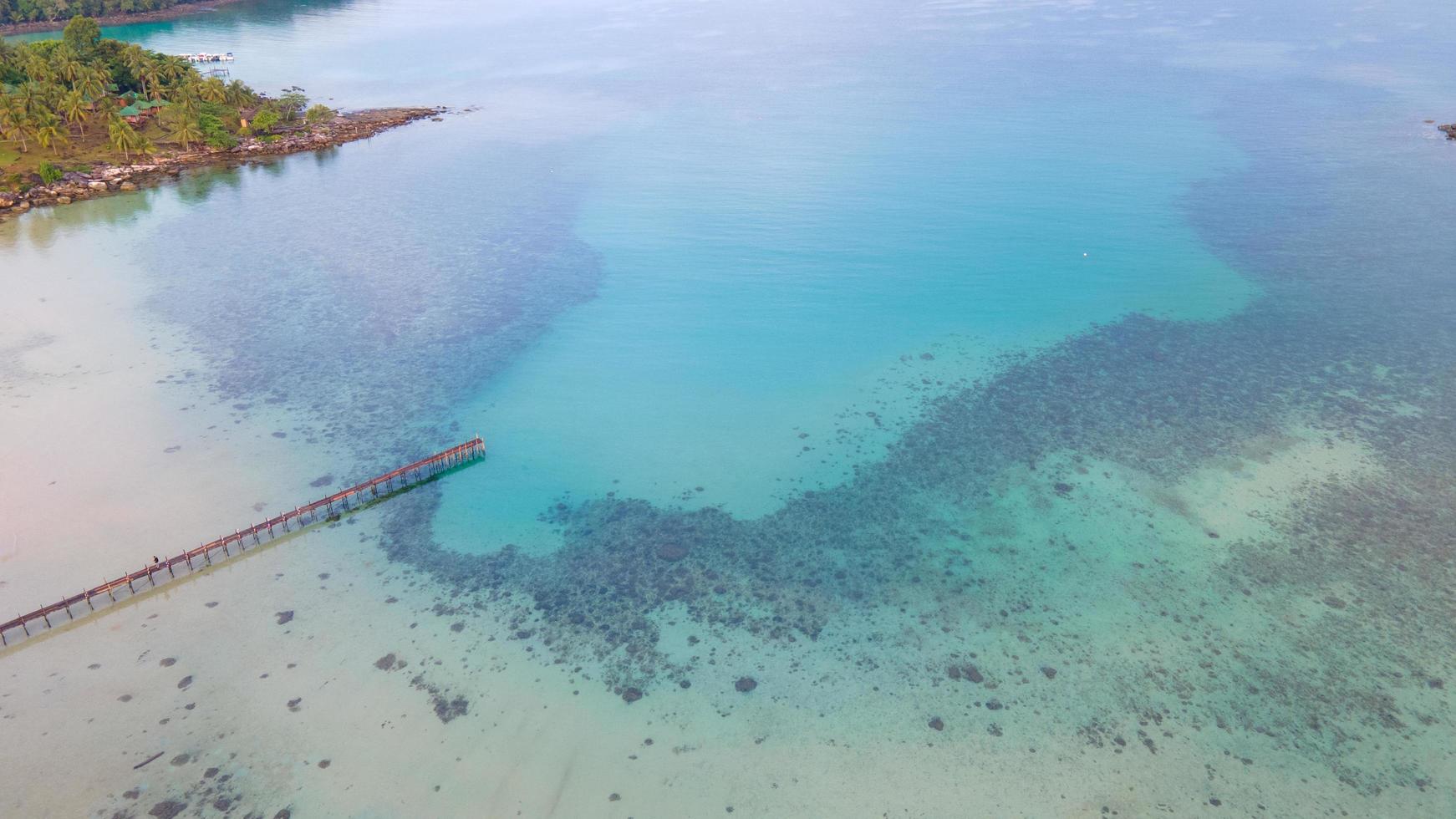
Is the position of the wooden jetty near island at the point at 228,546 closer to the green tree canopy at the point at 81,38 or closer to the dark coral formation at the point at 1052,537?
the dark coral formation at the point at 1052,537

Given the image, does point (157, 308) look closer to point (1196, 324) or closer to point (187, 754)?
point (187, 754)

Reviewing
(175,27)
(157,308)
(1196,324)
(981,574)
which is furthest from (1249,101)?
(175,27)

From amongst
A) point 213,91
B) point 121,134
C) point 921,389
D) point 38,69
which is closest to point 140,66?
point 38,69

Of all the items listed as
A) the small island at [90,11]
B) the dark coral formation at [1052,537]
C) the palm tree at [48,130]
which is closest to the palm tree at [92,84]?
the palm tree at [48,130]

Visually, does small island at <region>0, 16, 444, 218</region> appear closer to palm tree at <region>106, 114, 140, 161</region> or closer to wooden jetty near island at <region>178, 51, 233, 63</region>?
palm tree at <region>106, 114, 140, 161</region>

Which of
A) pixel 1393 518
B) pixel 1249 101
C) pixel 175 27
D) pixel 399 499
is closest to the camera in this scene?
pixel 1393 518

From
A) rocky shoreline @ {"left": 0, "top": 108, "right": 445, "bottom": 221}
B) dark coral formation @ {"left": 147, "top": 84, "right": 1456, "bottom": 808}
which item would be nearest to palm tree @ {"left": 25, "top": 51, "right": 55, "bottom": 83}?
rocky shoreline @ {"left": 0, "top": 108, "right": 445, "bottom": 221}
